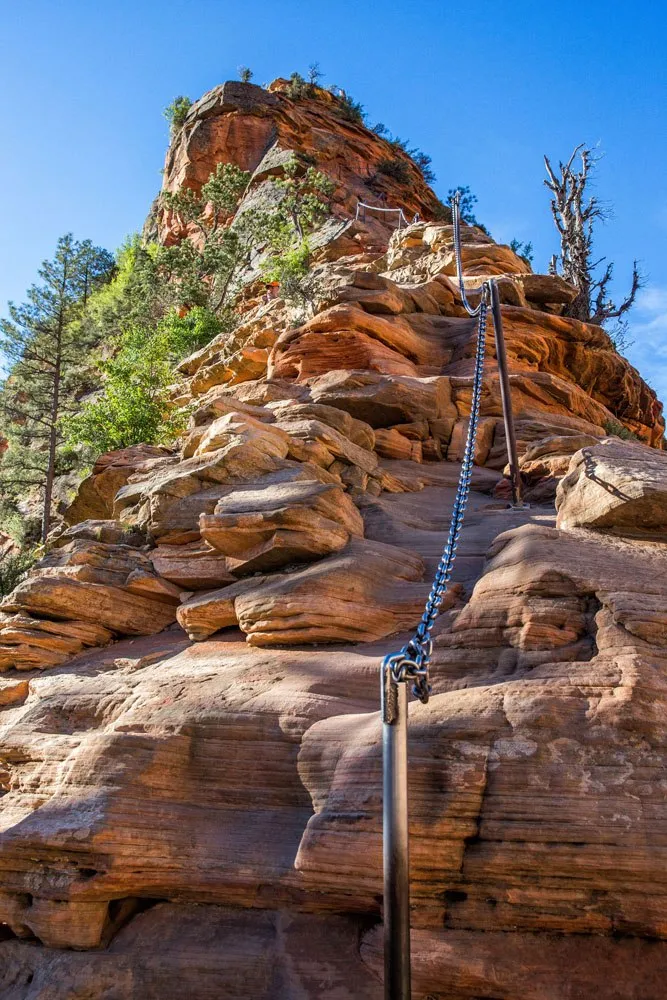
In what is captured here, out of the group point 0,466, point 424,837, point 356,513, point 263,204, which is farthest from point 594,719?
point 263,204

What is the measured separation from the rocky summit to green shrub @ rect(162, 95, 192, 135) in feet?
144

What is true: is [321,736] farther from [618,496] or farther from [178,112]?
[178,112]

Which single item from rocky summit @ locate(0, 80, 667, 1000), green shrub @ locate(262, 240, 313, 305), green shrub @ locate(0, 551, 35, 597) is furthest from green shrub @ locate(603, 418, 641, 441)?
green shrub @ locate(0, 551, 35, 597)

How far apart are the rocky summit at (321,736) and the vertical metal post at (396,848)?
1.90m

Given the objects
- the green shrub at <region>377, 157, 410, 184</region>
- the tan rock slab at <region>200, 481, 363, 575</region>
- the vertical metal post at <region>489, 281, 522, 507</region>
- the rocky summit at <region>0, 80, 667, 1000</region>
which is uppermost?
the green shrub at <region>377, 157, 410, 184</region>

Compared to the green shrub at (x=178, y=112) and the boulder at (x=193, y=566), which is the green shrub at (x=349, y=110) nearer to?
the green shrub at (x=178, y=112)

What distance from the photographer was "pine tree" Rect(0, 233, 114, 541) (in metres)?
23.2

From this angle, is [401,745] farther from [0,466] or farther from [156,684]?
[0,466]

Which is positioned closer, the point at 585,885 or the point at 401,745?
the point at 401,745

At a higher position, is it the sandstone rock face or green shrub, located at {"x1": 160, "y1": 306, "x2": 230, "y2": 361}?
green shrub, located at {"x1": 160, "y1": 306, "x2": 230, "y2": 361}

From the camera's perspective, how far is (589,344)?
19453 millimetres

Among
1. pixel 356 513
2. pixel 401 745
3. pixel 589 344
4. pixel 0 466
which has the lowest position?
pixel 401 745

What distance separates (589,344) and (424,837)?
17.7m

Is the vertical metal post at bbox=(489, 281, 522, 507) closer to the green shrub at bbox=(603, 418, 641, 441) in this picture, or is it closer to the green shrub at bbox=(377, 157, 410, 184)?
the green shrub at bbox=(603, 418, 641, 441)
